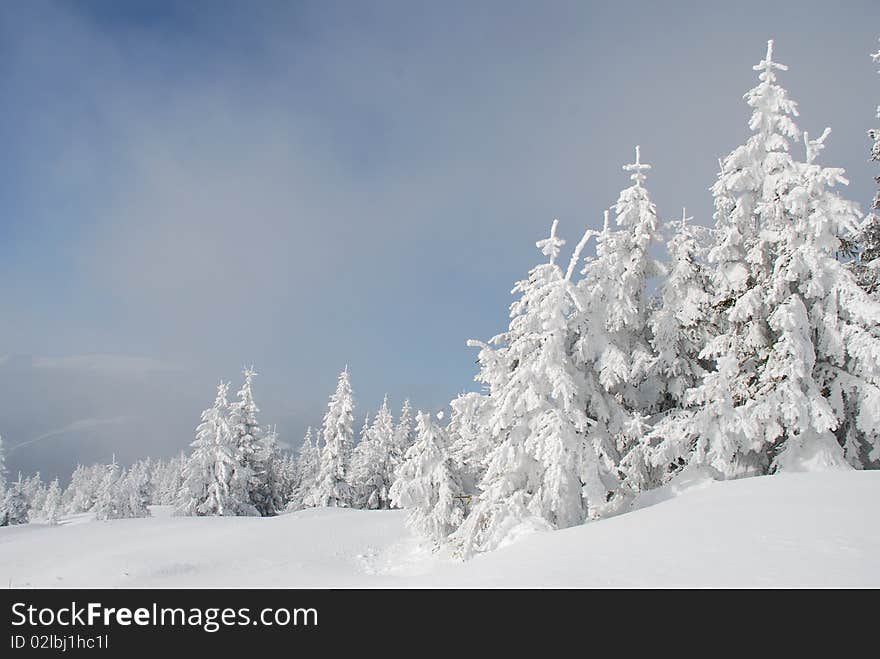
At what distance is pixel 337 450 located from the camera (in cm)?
4494

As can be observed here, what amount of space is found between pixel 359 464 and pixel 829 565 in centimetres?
4939

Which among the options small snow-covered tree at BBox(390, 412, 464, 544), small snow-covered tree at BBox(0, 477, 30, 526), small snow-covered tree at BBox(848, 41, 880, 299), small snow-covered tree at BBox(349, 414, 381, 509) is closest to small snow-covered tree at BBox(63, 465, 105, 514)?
small snow-covered tree at BBox(0, 477, 30, 526)

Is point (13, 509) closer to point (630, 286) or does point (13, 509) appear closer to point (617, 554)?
point (630, 286)

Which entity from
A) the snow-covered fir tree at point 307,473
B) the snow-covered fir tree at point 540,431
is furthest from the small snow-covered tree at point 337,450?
the snow-covered fir tree at point 540,431

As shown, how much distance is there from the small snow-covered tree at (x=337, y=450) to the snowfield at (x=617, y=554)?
2074 cm

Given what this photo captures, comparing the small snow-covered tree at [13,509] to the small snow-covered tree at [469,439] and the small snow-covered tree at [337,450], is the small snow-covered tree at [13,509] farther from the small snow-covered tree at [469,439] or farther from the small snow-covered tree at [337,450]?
the small snow-covered tree at [469,439]

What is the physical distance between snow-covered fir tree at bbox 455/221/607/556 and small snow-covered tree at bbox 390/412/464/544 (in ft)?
17.7

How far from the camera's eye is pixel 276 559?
20.3 m

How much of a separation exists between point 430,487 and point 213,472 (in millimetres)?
22898

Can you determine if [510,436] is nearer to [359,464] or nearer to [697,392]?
[697,392]

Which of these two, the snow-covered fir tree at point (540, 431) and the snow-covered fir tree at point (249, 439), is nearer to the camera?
the snow-covered fir tree at point (540, 431)

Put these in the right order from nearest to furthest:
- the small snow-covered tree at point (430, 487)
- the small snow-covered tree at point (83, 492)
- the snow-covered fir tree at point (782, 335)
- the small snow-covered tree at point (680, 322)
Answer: the snow-covered fir tree at point (782, 335) → the small snow-covered tree at point (680, 322) → the small snow-covered tree at point (430, 487) → the small snow-covered tree at point (83, 492)

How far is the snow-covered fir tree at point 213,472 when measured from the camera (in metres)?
37.7
